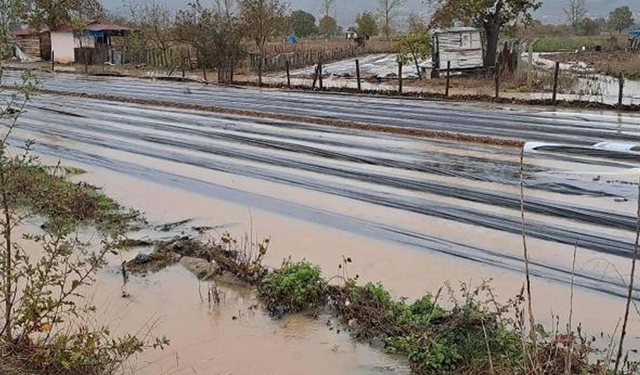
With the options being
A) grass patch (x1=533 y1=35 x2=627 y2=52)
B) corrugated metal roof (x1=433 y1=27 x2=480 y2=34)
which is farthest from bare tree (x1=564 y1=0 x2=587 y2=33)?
corrugated metal roof (x1=433 y1=27 x2=480 y2=34)

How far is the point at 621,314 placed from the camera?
251 inches

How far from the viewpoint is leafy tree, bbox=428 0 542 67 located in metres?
32.8

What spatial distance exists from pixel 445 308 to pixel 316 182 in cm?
529

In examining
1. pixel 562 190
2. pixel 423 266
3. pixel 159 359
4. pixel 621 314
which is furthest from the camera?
pixel 562 190

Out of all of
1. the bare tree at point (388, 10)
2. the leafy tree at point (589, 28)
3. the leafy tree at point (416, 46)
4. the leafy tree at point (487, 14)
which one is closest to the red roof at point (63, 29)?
the leafy tree at point (416, 46)

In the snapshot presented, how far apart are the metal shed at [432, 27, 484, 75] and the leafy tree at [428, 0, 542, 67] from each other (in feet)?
1.30

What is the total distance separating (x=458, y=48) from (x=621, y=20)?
82.3m

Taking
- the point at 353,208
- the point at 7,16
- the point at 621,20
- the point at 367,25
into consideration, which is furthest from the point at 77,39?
the point at 621,20

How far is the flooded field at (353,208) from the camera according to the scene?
6.35 metres

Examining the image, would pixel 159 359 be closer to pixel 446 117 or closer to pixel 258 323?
pixel 258 323

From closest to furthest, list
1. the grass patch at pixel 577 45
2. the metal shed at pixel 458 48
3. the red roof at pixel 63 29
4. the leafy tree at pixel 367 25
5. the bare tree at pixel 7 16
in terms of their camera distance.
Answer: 1. the bare tree at pixel 7 16
2. the metal shed at pixel 458 48
3. the red roof at pixel 63 29
4. the grass patch at pixel 577 45
5. the leafy tree at pixel 367 25

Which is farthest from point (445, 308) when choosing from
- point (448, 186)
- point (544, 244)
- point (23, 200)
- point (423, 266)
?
point (23, 200)

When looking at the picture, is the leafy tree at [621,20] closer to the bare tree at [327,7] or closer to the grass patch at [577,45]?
the grass patch at [577,45]

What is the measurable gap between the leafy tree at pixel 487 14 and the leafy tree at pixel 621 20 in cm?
7825
